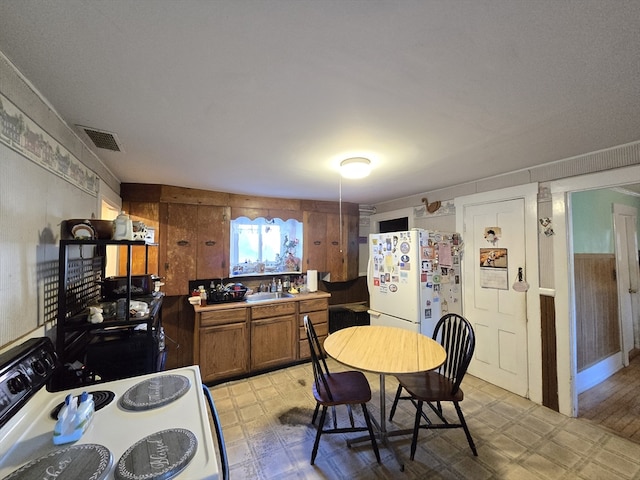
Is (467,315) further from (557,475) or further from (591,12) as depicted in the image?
(591,12)

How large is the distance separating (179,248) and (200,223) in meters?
0.38

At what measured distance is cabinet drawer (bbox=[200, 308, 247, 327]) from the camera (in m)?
2.85

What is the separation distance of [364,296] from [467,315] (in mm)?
1790

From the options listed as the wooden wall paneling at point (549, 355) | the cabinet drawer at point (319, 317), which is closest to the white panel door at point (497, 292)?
the wooden wall paneling at point (549, 355)

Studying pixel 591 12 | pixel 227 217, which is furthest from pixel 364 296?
pixel 591 12

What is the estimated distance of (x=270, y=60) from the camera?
1016 mm

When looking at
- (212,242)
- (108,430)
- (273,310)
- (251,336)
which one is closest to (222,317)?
(251,336)

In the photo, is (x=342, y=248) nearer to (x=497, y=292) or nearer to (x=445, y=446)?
(x=497, y=292)

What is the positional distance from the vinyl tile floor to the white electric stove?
3.70 feet

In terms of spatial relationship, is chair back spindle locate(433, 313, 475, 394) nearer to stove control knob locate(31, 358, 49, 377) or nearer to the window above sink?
stove control knob locate(31, 358, 49, 377)

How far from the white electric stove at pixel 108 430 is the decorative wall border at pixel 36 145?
84 centimetres

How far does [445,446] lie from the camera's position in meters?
1.93

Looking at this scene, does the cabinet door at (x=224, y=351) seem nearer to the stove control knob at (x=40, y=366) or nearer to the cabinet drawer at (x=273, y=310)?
the cabinet drawer at (x=273, y=310)

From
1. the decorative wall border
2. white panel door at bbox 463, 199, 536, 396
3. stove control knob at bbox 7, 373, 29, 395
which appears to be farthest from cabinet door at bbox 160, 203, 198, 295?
white panel door at bbox 463, 199, 536, 396
